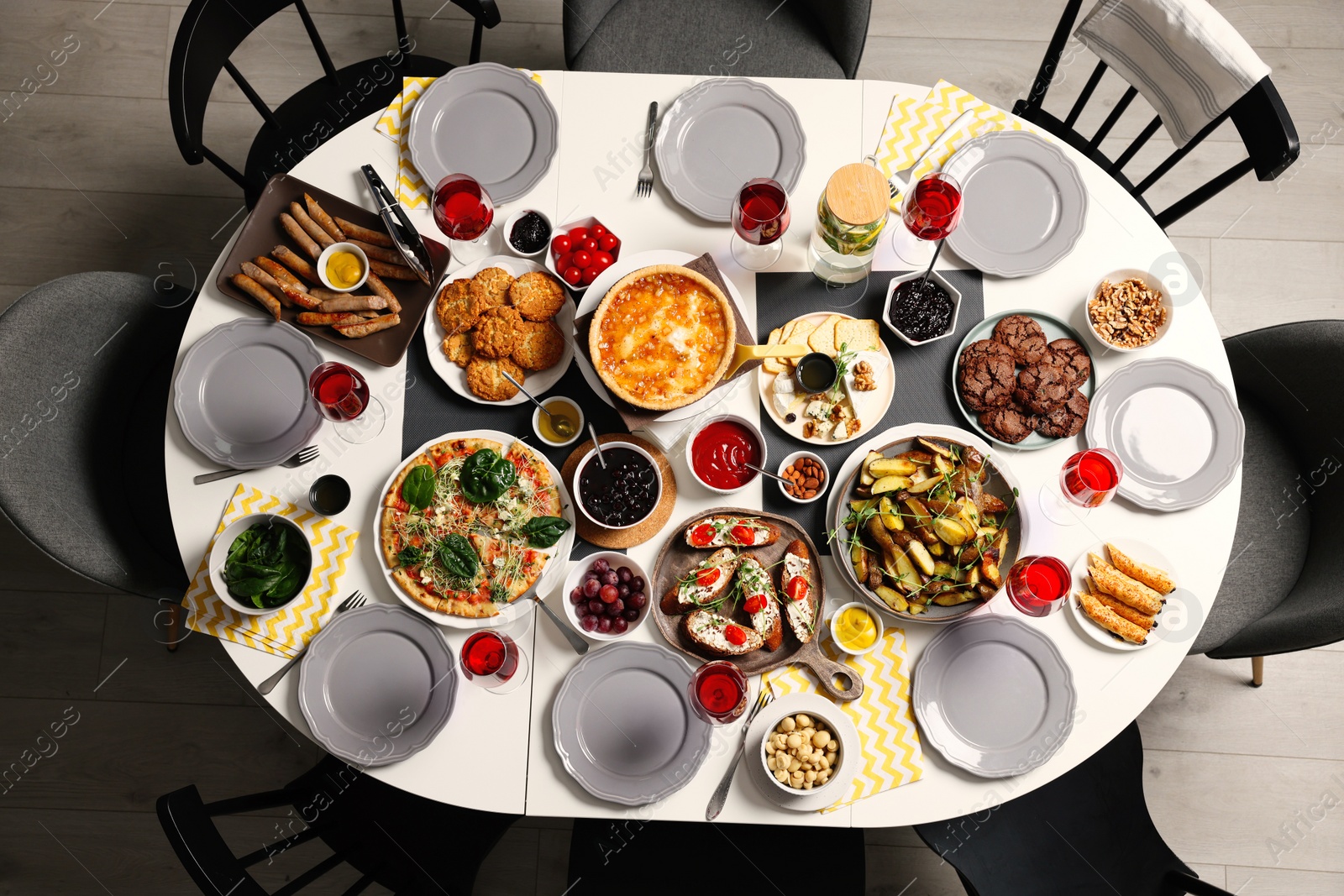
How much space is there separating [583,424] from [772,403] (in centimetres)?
51

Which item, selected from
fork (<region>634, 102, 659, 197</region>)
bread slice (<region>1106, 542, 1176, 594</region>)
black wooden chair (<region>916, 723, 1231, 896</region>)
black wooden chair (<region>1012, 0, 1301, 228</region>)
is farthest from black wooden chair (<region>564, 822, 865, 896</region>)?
black wooden chair (<region>1012, 0, 1301, 228</region>)

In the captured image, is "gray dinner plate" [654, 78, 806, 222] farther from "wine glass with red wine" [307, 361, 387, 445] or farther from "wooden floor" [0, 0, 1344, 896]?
"wooden floor" [0, 0, 1344, 896]

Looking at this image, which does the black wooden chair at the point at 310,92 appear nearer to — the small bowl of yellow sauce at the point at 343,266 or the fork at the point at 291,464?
the small bowl of yellow sauce at the point at 343,266

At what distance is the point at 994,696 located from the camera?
2066 millimetres

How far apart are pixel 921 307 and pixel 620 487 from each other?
3.12 ft

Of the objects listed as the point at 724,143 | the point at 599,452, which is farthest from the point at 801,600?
the point at 724,143

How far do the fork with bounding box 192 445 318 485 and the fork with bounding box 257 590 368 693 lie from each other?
0.38m

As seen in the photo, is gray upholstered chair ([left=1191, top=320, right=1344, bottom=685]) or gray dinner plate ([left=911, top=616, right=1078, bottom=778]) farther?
gray upholstered chair ([left=1191, top=320, right=1344, bottom=685])

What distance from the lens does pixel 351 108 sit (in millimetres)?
2799

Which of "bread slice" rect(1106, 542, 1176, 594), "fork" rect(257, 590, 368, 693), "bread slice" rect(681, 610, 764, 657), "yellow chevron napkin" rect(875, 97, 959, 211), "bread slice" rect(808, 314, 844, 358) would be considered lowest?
"fork" rect(257, 590, 368, 693)

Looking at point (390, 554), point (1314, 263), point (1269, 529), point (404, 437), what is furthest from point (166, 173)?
point (1314, 263)

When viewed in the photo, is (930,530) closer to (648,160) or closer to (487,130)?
(648,160)

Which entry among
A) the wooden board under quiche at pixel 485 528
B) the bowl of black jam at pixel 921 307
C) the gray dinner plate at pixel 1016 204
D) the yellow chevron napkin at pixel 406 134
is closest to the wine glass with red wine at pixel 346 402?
the wooden board under quiche at pixel 485 528

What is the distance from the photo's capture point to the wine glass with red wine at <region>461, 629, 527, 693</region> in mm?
1980
